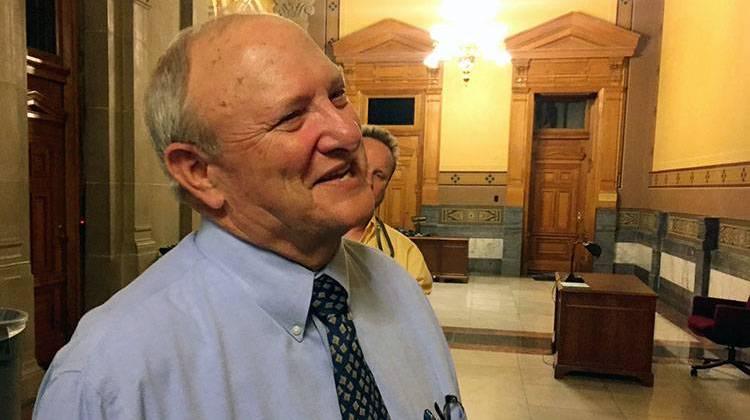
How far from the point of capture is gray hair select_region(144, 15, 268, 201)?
0.74m

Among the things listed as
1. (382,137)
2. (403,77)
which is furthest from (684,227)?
(382,137)

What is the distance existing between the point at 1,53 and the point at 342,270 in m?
3.20

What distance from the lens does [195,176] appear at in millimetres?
778

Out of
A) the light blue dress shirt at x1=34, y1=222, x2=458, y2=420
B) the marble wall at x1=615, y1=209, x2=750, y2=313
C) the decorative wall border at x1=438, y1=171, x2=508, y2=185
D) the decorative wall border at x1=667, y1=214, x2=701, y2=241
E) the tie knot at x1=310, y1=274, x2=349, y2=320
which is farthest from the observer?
the decorative wall border at x1=438, y1=171, x2=508, y2=185

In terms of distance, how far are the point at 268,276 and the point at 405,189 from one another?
870cm

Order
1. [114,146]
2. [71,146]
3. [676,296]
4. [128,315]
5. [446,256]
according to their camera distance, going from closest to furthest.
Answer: [128,315]
[71,146]
[114,146]
[676,296]
[446,256]

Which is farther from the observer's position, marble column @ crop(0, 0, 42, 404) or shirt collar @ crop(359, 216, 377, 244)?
marble column @ crop(0, 0, 42, 404)

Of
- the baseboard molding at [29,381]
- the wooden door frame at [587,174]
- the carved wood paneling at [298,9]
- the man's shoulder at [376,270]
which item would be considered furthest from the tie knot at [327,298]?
the carved wood paneling at [298,9]

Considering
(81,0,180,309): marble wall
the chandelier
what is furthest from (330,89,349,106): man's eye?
the chandelier

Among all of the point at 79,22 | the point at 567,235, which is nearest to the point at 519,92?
the point at 567,235

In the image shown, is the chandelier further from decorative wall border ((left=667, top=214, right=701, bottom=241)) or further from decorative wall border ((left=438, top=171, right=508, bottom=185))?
decorative wall border ((left=667, top=214, right=701, bottom=241))

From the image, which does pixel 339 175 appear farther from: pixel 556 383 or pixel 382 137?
pixel 556 383

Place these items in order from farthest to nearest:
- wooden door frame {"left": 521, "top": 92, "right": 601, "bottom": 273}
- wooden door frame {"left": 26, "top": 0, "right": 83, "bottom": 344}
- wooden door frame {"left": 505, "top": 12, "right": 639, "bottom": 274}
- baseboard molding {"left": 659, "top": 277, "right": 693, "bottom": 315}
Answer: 1. wooden door frame {"left": 521, "top": 92, "right": 601, "bottom": 273}
2. wooden door frame {"left": 505, "top": 12, "right": 639, "bottom": 274}
3. baseboard molding {"left": 659, "top": 277, "right": 693, "bottom": 315}
4. wooden door frame {"left": 26, "top": 0, "right": 83, "bottom": 344}

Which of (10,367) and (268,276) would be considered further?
(10,367)
